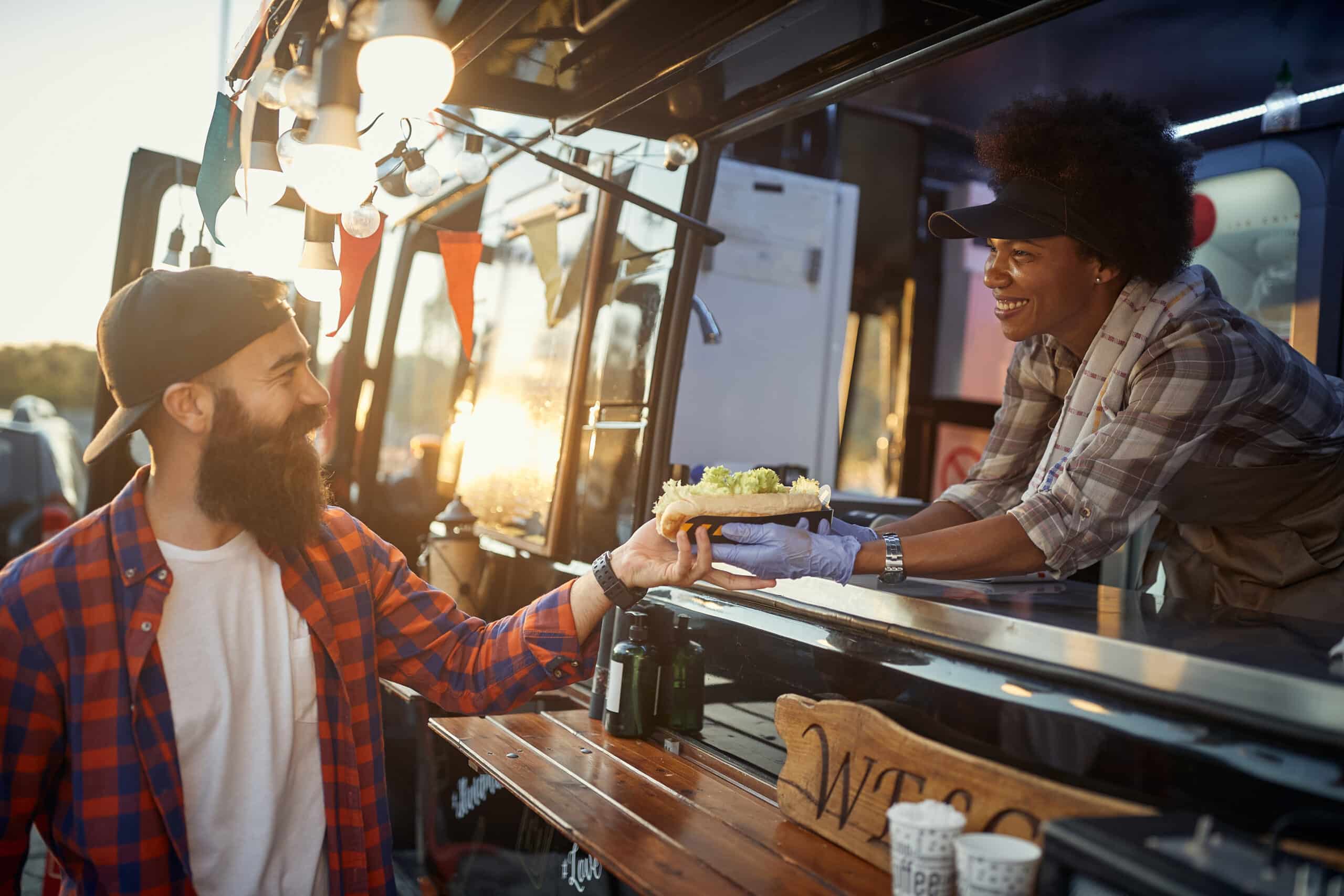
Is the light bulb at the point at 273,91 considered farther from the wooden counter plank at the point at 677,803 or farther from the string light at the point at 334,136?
the wooden counter plank at the point at 677,803

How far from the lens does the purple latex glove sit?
2189 millimetres

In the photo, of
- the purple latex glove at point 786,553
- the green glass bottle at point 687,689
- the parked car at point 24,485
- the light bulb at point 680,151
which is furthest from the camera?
the parked car at point 24,485

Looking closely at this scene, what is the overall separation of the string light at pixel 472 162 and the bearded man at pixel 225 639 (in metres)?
1.26

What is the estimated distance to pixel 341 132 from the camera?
244cm

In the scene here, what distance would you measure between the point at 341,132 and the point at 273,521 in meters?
0.93

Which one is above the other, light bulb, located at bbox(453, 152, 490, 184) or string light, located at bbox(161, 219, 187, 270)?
light bulb, located at bbox(453, 152, 490, 184)

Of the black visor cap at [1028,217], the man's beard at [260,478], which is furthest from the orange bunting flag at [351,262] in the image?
the black visor cap at [1028,217]

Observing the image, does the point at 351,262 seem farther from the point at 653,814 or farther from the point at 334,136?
the point at 653,814

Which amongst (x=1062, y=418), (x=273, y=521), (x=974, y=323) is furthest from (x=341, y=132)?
(x=974, y=323)

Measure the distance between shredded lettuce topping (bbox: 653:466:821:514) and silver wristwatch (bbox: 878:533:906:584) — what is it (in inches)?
9.2

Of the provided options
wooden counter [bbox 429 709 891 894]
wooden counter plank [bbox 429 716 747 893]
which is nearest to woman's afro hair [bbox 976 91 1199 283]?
wooden counter [bbox 429 709 891 894]

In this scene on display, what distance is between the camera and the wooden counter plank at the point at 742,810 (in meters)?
1.89

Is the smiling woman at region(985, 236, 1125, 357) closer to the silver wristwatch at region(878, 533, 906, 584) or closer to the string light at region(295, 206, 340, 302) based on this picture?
the silver wristwatch at region(878, 533, 906, 584)

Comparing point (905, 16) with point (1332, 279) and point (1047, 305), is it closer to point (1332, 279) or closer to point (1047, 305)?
point (1047, 305)
